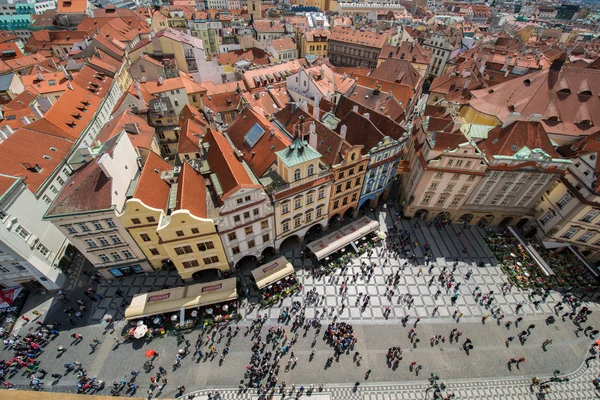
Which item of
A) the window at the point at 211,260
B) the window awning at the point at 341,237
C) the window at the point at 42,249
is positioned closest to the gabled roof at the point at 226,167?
the window at the point at 211,260

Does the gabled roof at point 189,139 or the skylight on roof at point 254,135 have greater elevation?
the skylight on roof at point 254,135

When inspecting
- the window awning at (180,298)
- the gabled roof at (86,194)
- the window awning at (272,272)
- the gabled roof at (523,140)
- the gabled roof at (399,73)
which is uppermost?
the gabled roof at (523,140)

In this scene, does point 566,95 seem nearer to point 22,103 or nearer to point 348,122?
point 348,122

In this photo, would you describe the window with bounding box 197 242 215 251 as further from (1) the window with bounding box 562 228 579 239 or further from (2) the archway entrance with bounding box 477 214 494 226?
(1) the window with bounding box 562 228 579 239

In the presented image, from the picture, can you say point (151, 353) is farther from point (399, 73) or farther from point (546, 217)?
point (399, 73)

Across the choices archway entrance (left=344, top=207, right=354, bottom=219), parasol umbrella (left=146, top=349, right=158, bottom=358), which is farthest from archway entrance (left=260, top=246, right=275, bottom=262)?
parasol umbrella (left=146, top=349, right=158, bottom=358)

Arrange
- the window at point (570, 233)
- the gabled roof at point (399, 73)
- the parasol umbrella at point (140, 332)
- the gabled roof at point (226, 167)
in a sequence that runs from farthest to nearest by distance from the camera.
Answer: the gabled roof at point (399, 73), the window at point (570, 233), the parasol umbrella at point (140, 332), the gabled roof at point (226, 167)

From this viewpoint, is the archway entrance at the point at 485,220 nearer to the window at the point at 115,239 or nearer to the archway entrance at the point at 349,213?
the archway entrance at the point at 349,213

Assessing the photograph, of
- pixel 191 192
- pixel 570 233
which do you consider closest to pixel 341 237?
pixel 191 192
